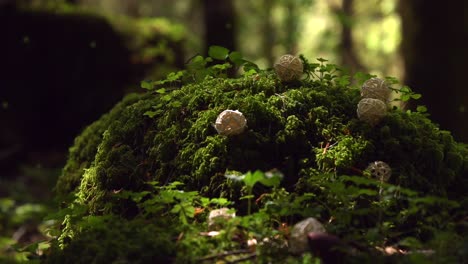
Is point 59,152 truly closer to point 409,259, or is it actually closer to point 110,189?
point 110,189

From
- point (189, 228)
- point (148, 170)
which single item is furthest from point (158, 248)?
point (148, 170)

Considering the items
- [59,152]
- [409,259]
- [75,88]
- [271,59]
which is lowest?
[409,259]

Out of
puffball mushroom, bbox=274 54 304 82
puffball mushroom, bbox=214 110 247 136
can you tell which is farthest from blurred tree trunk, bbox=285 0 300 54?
puffball mushroom, bbox=214 110 247 136

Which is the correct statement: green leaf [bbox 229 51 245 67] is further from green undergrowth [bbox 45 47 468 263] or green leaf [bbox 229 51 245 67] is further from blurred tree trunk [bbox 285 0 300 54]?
blurred tree trunk [bbox 285 0 300 54]

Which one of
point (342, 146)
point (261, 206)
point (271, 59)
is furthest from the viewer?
point (271, 59)

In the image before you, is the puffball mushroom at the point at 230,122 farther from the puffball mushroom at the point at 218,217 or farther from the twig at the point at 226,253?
the twig at the point at 226,253

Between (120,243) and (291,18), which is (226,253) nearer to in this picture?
(120,243)
